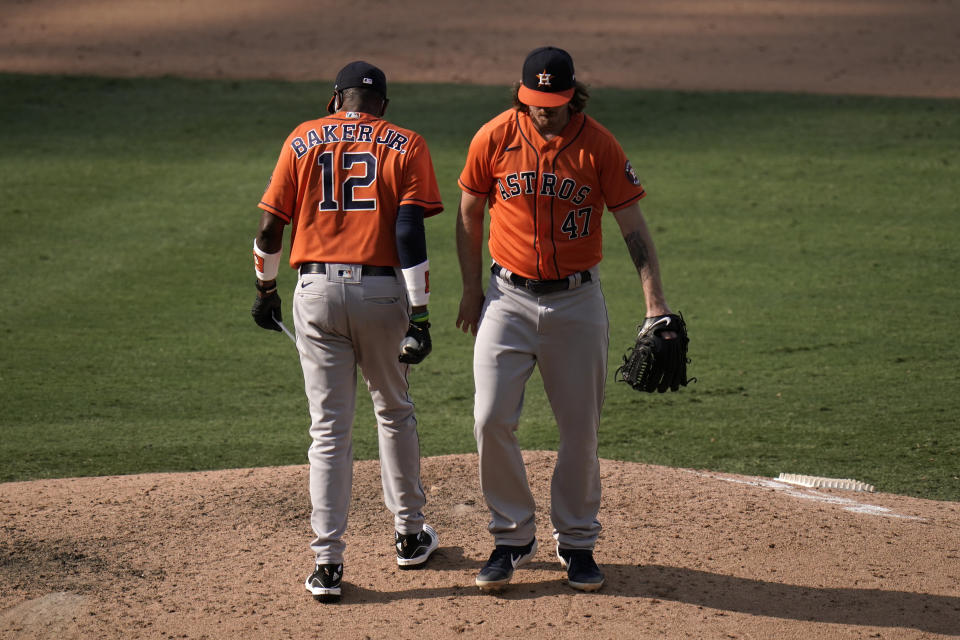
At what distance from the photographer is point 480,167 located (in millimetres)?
3873

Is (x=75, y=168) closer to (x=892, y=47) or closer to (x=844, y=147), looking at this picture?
(x=844, y=147)

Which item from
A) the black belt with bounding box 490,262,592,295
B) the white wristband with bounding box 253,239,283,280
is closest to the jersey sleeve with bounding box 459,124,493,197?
the black belt with bounding box 490,262,592,295

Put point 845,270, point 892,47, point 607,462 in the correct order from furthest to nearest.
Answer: point 892,47
point 845,270
point 607,462

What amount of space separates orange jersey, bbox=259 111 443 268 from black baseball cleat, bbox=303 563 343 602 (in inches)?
42.9

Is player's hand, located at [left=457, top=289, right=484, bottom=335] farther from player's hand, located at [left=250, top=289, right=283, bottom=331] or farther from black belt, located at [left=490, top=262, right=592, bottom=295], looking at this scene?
player's hand, located at [left=250, top=289, right=283, bottom=331]

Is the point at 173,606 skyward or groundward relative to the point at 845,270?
groundward

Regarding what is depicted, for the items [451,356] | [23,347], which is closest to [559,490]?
[451,356]

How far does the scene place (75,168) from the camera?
12195mm

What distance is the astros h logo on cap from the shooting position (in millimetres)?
3727

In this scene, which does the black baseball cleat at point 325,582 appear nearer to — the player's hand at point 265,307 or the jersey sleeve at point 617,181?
the player's hand at point 265,307

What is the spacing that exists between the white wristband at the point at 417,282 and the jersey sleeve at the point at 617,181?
0.70 metres

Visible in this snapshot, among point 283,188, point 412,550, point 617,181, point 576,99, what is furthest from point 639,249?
point 412,550

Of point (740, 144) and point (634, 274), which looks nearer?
point (634, 274)

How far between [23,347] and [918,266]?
24.9 ft
